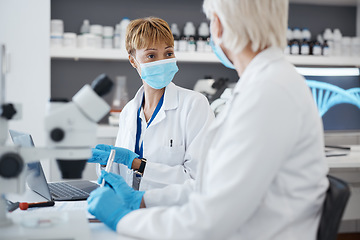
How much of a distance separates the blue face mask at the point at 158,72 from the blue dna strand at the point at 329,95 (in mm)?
1796

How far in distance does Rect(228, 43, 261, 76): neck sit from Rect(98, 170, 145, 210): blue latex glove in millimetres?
481

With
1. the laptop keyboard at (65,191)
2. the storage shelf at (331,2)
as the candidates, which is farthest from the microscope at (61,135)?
the storage shelf at (331,2)

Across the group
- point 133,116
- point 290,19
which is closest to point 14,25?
point 133,116

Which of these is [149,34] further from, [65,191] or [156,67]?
[65,191]

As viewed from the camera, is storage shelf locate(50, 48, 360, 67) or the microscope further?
storage shelf locate(50, 48, 360, 67)

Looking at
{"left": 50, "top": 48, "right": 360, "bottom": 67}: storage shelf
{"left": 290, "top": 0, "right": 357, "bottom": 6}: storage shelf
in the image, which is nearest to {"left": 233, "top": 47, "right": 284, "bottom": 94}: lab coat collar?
{"left": 50, "top": 48, "right": 360, "bottom": 67}: storage shelf

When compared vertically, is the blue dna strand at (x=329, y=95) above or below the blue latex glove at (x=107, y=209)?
above

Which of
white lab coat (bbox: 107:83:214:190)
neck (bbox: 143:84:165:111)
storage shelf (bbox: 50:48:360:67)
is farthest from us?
storage shelf (bbox: 50:48:360:67)

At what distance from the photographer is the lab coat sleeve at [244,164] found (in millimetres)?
891

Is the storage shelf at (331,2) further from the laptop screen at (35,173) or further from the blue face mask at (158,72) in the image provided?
the laptop screen at (35,173)

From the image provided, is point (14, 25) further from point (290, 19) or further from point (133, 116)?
point (290, 19)

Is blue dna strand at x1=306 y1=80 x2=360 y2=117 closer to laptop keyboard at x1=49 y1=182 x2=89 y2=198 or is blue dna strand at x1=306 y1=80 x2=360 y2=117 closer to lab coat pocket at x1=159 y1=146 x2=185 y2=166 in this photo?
lab coat pocket at x1=159 y1=146 x2=185 y2=166

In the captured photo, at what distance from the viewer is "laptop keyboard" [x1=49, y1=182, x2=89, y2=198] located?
1.56m

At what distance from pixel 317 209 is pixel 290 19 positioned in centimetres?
307
